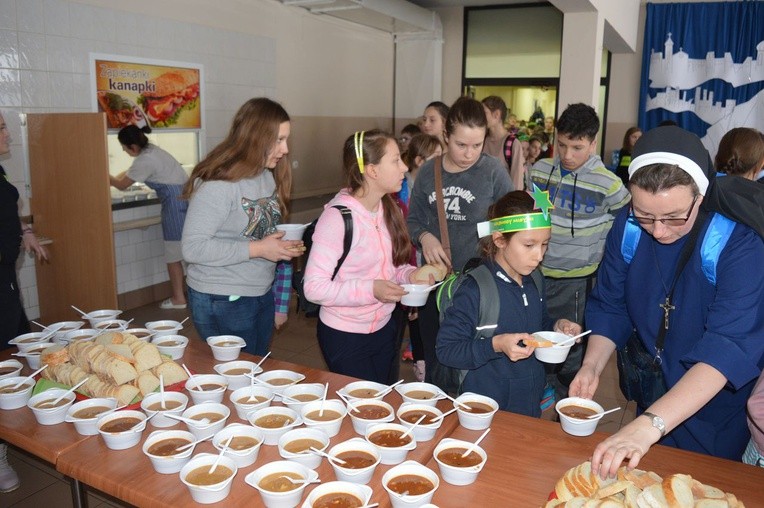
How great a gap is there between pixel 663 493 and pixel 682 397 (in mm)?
319

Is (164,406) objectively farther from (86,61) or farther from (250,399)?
(86,61)

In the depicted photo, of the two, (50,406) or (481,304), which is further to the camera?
(481,304)

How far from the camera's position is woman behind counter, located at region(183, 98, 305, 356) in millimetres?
2602

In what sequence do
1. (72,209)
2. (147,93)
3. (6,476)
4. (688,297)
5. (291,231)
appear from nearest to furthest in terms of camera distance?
1. (688,297)
2. (291,231)
3. (6,476)
4. (72,209)
5. (147,93)

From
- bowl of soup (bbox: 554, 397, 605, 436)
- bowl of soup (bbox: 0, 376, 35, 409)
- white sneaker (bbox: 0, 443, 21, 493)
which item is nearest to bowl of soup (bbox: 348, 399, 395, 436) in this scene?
bowl of soup (bbox: 554, 397, 605, 436)

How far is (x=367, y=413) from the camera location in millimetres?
1901

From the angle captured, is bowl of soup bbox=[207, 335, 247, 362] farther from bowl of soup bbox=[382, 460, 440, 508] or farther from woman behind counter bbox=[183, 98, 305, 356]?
bowl of soup bbox=[382, 460, 440, 508]

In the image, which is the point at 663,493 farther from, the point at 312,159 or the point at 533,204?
the point at 312,159

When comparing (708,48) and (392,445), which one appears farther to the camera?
(708,48)

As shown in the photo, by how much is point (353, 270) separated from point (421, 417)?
849 mm

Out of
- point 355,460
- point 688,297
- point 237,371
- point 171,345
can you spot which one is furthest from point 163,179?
point 688,297

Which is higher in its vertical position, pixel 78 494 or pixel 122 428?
pixel 122 428

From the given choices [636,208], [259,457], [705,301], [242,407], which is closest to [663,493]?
[705,301]

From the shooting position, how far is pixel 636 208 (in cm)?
176
